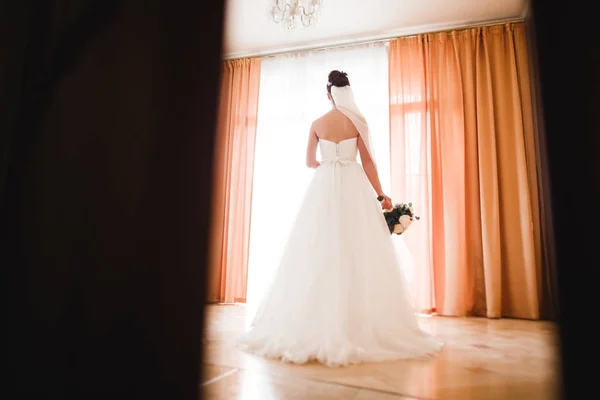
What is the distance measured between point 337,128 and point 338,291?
1.04 m

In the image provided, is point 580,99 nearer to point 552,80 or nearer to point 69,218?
point 552,80

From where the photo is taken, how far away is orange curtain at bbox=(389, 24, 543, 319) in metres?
3.21

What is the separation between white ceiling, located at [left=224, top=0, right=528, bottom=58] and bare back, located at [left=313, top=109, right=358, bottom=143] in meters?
1.70

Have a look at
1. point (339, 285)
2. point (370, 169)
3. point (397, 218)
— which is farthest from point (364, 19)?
point (339, 285)

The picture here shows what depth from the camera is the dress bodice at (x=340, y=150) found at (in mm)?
2114

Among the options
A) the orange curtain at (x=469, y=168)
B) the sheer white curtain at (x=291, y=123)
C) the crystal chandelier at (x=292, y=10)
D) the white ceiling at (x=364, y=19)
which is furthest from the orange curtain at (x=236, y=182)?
the orange curtain at (x=469, y=168)

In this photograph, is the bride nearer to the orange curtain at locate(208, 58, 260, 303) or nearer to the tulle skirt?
the tulle skirt

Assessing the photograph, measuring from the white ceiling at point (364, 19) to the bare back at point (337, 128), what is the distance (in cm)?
170

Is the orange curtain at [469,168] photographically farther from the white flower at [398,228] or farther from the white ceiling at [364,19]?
the white flower at [398,228]

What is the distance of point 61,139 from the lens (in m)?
0.53

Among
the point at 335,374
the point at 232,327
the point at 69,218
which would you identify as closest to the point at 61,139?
the point at 69,218

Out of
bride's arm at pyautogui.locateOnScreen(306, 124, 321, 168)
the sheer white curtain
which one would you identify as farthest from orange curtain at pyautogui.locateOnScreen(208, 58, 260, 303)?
bride's arm at pyautogui.locateOnScreen(306, 124, 321, 168)

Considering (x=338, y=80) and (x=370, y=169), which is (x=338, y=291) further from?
(x=338, y=80)

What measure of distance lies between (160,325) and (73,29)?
1.63 ft
